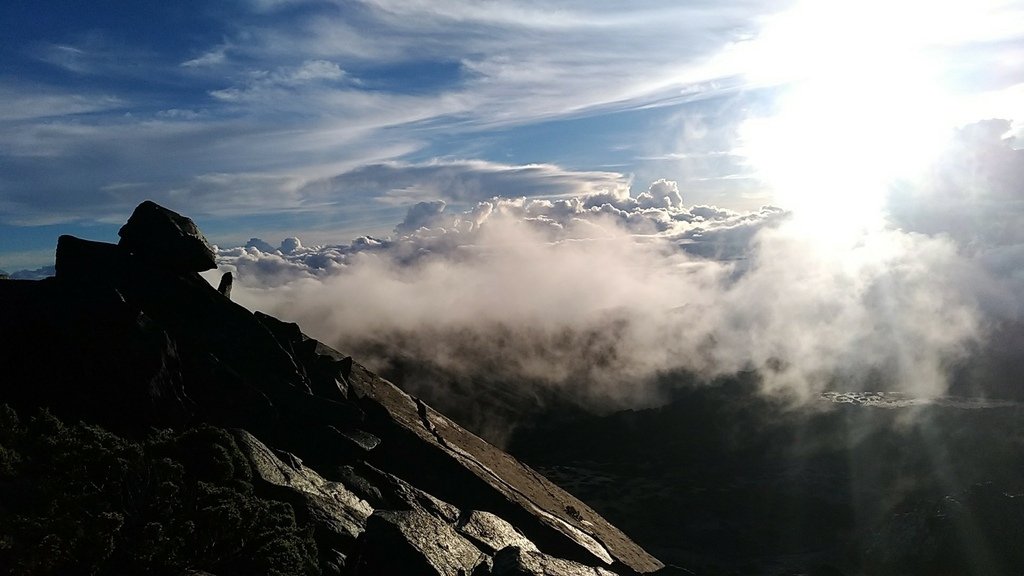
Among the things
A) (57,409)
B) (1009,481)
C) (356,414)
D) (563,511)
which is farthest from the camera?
(1009,481)

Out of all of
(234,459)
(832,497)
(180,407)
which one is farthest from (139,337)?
(832,497)

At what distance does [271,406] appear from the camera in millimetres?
52906

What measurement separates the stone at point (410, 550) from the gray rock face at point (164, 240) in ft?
110

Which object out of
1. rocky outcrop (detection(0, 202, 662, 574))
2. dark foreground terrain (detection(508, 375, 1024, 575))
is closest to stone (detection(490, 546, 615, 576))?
rocky outcrop (detection(0, 202, 662, 574))

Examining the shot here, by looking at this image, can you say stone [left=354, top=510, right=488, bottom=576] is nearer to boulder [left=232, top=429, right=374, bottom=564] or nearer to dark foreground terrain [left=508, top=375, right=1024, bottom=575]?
boulder [left=232, top=429, right=374, bottom=564]

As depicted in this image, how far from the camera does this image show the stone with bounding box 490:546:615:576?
127 ft

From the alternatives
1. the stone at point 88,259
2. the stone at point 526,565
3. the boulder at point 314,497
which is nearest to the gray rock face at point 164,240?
the stone at point 88,259

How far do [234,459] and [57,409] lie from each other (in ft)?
→ 47.0

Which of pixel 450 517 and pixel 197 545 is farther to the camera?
pixel 450 517

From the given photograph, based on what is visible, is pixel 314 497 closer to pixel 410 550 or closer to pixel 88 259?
pixel 410 550

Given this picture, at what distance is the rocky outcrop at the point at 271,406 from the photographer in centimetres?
4047

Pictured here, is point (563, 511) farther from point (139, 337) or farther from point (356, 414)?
point (139, 337)

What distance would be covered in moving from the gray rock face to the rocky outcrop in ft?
0.41

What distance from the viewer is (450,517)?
4988 centimetres
